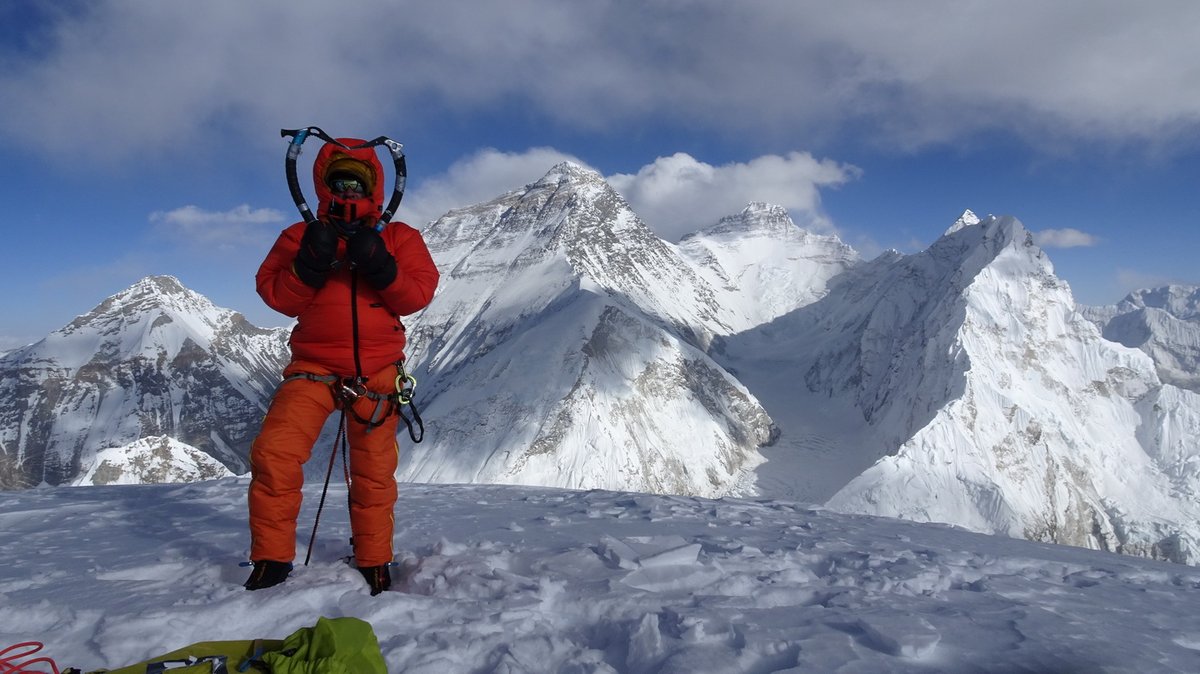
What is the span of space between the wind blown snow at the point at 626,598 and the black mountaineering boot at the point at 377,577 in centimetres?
11

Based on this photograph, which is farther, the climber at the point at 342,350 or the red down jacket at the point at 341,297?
the red down jacket at the point at 341,297

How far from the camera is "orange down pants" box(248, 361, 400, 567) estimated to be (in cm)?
498

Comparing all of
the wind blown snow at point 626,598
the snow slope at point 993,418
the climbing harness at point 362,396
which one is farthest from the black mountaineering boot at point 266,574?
the snow slope at point 993,418

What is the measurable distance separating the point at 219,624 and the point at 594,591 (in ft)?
8.68

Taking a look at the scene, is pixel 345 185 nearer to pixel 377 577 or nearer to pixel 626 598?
pixel 377 577

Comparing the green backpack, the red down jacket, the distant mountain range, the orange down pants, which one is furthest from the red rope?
the distant mountain range

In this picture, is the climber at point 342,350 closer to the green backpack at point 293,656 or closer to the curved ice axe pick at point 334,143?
the curved ice axe pick at point 334,143

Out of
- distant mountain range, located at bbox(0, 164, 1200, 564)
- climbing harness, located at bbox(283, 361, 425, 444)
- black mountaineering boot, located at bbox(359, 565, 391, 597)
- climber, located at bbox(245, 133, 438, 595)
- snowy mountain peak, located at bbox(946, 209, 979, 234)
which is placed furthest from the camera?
snowy mountain peak, located at bbox(946, 209, 979, 234)

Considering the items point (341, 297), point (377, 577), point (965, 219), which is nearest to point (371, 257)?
point (341, 297)

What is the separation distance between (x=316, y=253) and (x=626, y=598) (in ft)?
11.7

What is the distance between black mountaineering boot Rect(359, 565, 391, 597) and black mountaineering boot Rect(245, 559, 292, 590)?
0.61 meters

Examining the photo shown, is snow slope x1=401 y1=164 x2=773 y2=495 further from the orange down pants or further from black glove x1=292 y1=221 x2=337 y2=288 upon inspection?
black glove x1=292 y1=221 x2=337 y2=288

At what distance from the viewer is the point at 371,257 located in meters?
4.90

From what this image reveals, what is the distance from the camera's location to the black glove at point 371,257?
15.9ft
